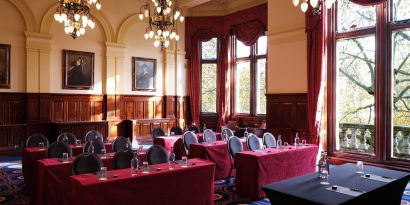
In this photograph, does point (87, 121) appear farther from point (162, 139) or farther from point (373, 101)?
point (373, 101)

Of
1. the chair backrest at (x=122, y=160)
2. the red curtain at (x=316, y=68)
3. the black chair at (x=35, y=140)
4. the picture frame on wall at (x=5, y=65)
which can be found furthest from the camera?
the picture frame on wall at (x=5, y=65)

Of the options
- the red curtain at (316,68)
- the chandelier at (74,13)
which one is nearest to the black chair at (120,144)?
the chandelier at (74,13)

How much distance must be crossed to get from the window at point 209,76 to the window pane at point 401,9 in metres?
6.80

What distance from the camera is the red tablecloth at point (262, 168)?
18.1 feet

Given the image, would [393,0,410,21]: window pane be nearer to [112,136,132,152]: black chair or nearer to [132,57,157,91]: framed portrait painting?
[112,136,132,152]: black chair

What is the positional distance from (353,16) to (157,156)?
20.3 feet

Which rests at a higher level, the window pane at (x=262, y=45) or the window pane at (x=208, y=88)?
the window pane at (x=262, y=45)

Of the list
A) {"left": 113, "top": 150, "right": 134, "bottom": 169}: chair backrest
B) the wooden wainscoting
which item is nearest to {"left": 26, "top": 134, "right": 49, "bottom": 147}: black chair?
{"left": 113, "top": 150, "right": 134, "bottom": 169}: chair backrest

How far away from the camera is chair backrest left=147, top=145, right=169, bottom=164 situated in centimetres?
519

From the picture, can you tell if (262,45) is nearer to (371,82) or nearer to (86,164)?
(371,82)

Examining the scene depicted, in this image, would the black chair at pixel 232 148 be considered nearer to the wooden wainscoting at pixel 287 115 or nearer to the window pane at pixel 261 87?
the wooden wainscoting at pixel 287 115

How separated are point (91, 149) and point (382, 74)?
647 centimetres

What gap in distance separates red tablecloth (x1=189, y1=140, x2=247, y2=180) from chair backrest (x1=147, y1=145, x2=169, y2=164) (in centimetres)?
154

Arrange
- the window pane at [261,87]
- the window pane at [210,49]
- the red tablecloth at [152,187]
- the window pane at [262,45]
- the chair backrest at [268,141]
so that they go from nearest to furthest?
1. the red tablecloth at [152,187]
2. the chair backrest at [268,141]
3. the window pane at [262,45]
4. the window pane at [261,87]
5. the window pane at [210,49]
